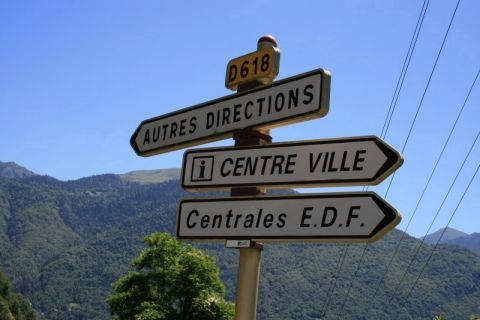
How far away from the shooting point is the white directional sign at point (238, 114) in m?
4.72

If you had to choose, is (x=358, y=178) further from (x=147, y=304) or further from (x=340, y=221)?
(x=147, y=304)

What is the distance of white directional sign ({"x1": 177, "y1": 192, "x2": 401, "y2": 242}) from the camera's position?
166 inches

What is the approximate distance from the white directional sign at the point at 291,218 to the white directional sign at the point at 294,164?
115 millimetres

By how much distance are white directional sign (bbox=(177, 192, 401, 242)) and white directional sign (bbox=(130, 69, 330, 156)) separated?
0.59 m

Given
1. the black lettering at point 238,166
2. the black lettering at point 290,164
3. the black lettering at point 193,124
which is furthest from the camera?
the black lettering at point 193,124

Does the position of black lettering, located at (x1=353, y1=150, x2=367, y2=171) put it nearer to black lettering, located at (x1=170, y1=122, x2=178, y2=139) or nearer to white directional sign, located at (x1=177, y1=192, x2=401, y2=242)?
white directional sign, located at (x1=177, y1=192, x2=401, y2=242)

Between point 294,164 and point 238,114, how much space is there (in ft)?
2.50

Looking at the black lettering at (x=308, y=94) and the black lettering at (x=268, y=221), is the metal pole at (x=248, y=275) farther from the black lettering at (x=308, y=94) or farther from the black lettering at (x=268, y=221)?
the black lettering at (x=308, y=94)

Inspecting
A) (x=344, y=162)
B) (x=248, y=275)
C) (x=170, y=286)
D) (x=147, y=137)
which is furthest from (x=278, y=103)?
(x=170, y=286)

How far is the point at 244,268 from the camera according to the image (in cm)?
482

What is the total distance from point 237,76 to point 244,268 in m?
1.58

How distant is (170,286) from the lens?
93.5 feet

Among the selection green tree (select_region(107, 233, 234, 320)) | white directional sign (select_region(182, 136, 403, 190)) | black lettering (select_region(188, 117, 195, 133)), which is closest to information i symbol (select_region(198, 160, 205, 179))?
white directional sign (select_region(182, 136, 403, 190))

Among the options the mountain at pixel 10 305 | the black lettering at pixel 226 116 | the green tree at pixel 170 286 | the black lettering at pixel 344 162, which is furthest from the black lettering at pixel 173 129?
the mountain at pixel 10 305
